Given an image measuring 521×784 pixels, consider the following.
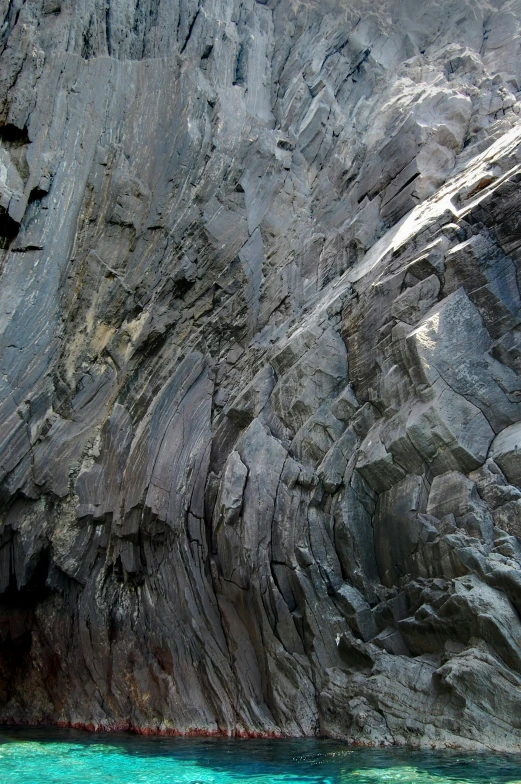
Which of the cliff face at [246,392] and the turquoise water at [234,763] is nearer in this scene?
the turquoise water at [234,763]

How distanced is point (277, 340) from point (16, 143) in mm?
11121

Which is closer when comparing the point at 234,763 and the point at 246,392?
the point at 234,763

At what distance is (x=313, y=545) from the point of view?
1738 centimetres

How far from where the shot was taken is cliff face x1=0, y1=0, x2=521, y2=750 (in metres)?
15.4

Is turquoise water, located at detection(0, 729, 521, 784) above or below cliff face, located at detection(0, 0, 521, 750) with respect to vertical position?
below

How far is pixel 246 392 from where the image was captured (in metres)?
20.9

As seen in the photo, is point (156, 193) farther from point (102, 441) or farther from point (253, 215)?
point (102, 441)

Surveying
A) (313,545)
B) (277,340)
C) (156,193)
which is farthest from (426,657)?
(156,193)

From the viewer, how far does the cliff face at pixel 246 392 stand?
15445mm

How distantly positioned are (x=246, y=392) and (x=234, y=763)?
10.9m

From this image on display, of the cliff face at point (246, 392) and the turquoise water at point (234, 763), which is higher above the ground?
the cliff face at point (246, 392)

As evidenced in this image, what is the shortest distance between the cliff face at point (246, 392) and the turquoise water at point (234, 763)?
1174 mm

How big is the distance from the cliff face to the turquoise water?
1.17 m

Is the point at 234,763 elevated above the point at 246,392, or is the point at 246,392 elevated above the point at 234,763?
the point at 246,392
